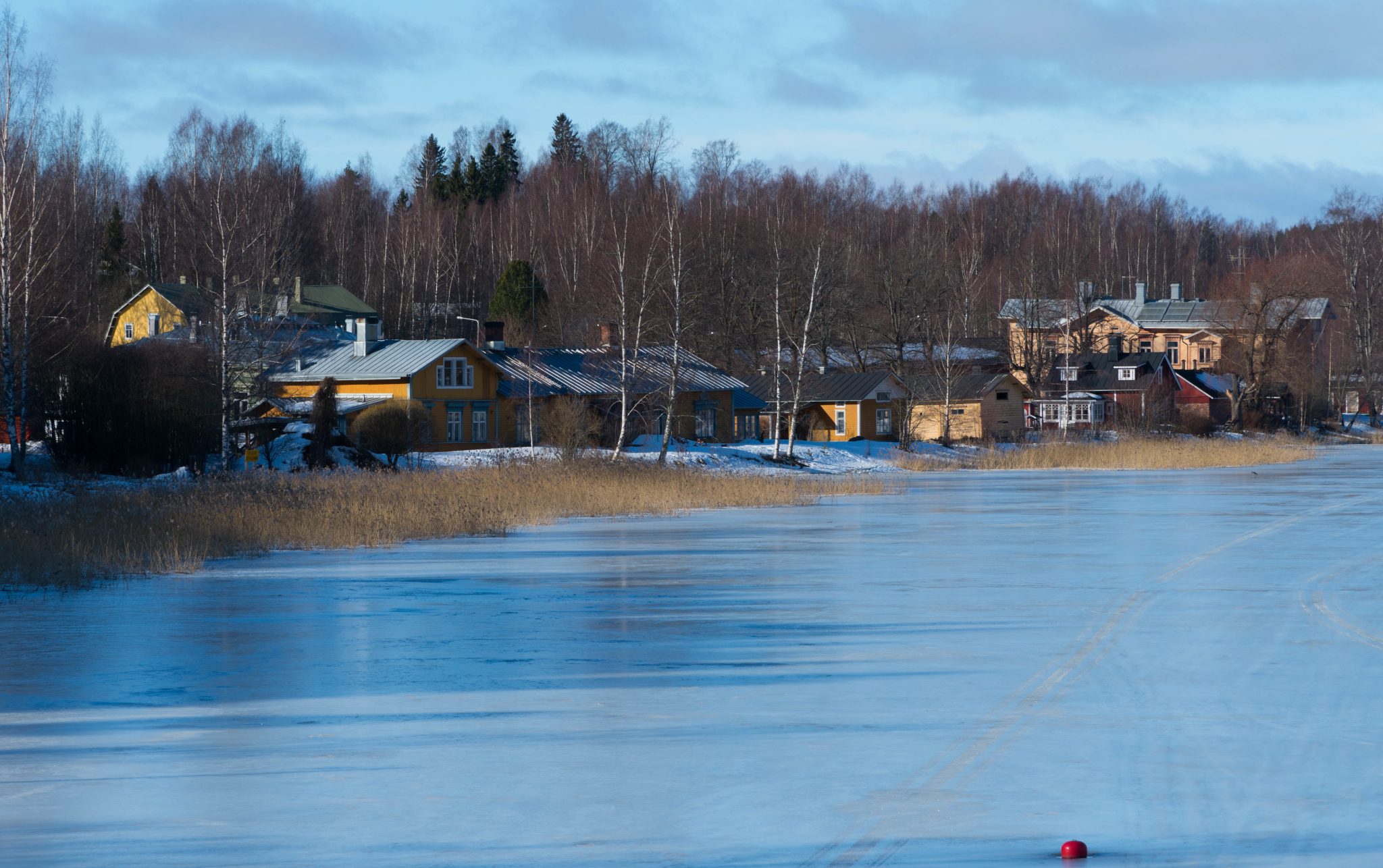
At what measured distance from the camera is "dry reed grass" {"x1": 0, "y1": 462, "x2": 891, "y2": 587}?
756 inches

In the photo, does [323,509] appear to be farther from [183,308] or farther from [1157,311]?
[1157,311]

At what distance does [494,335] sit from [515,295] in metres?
14.0

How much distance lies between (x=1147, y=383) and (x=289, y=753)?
8777 cm

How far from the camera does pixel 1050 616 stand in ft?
46.7

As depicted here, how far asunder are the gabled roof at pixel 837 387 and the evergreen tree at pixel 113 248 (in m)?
36.4

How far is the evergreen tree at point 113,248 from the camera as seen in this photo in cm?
7962

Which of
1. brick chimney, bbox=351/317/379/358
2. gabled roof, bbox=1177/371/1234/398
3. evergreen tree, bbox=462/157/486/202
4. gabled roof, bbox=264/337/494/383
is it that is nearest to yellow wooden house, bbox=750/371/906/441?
gabled roof, bbox=264/337/494/383

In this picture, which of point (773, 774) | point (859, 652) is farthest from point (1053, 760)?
point (859, 652)

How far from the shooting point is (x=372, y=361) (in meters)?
55.8

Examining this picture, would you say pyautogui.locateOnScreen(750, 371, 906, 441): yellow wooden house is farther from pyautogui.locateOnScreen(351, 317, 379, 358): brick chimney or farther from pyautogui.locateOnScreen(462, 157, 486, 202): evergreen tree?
pyautogui.locateOnScreen(462, 157, 486, 202): evergreen tree

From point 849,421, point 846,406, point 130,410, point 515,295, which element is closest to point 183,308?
point 515,295

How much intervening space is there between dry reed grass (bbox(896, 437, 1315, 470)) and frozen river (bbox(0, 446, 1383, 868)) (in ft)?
122

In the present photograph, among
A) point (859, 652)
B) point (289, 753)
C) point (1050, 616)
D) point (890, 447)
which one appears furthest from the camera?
point (890, 447)

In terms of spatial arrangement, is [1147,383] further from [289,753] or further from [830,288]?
[289,753]
